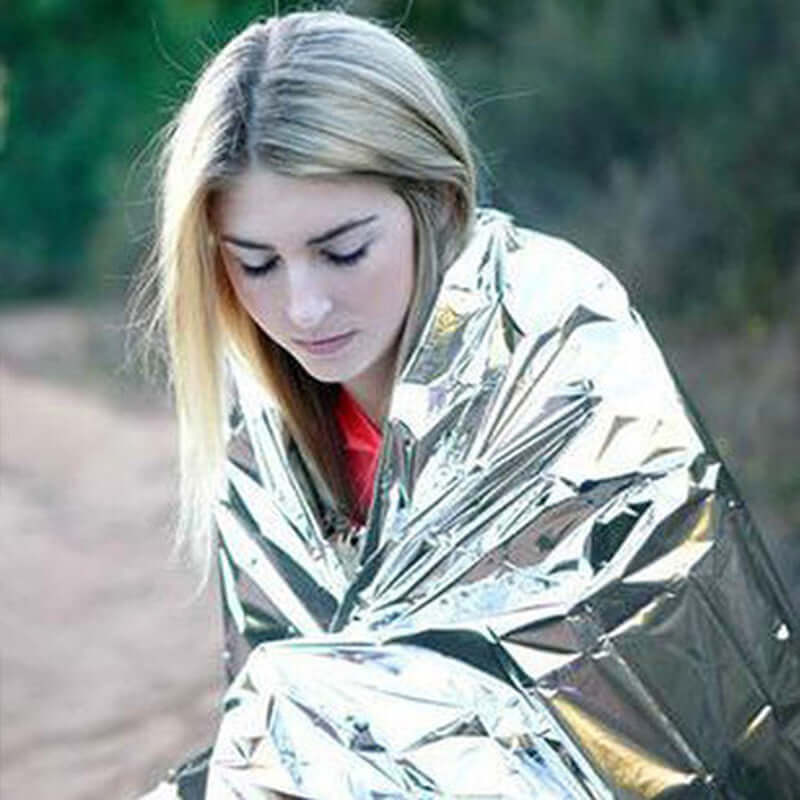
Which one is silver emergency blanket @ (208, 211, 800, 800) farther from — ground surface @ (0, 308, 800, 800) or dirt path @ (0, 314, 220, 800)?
dirt path @ (0, 314, 220, 800)

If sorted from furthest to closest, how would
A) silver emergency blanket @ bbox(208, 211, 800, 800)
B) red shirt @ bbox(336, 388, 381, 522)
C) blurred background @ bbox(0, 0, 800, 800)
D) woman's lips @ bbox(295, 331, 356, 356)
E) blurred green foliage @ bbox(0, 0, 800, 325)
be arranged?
blurred green foliage @ bbox(0, 0, 800, 325), blurred background @ bbox(0, 0, 800, 800), red shirt @ bbox(336, 388, 381, 522), woman's lips @ bbox(295, 331, 356, 356), silver emergency blanket @ bbox(208, 211, 800, 800)

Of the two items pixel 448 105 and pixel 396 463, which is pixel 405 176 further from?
pixel 396 463

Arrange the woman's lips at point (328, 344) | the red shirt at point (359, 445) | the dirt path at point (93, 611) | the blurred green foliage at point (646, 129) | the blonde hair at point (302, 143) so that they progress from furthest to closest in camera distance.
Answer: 1. the blurred green foliage at point (646, 129)
2. the dirt path at point (93, 611)
3. the red shirt at point (359, 445)
4. the woman's lips at point (328, 344)
5. the blonde hair at point (302, 143)

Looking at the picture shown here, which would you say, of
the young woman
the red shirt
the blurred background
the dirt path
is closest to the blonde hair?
the young woman

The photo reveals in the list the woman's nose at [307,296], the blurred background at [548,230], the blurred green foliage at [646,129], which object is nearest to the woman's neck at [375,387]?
the woman's nose at [307,296]

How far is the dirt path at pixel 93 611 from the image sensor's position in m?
4.80

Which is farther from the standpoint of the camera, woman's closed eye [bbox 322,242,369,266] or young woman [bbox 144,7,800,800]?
woman's closed eye [bbox 322,242,369,266]

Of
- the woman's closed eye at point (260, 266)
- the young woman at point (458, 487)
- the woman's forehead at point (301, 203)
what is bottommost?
the young woman at point (458, 487)

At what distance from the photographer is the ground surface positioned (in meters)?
4.83

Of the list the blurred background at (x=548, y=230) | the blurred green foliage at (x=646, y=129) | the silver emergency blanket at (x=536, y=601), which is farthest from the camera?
the blurred green foliage at (x=646, y=129)

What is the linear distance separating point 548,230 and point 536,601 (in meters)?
5.08

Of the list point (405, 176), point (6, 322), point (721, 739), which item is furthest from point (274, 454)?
point (6, 322)

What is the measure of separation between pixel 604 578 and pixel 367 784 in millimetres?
276

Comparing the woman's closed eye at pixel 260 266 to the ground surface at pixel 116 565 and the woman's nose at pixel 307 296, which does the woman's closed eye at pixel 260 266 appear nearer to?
the woman's nose at pixel 307 296
